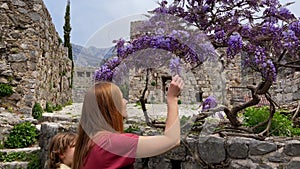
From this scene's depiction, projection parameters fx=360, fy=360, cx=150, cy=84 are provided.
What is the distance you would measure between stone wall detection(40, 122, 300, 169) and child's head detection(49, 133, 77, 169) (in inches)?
47.7

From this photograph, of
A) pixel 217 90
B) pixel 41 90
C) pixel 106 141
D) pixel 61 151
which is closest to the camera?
pixel 106 141

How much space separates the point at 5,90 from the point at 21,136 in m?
1.25

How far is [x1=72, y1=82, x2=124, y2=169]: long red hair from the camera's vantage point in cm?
130

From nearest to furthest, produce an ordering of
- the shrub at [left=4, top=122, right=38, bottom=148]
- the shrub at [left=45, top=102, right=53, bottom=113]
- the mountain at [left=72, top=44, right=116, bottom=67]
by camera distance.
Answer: the mountain at [left=72, top=44, right=116, bottom=67] < the shrub at [left=4, top=122, right=38, bottom=148] < the shrub at [left=45, top=102, right=53, bottom=113]

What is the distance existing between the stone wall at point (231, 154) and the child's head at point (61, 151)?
1.21 m

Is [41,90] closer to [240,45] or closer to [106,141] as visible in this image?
[240,45]

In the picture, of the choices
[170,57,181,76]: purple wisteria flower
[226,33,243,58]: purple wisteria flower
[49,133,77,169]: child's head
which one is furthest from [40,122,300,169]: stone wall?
[49,133,77,169]: child's head

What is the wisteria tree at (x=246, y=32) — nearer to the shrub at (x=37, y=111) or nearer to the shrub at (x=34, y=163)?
the shrub at (x=34, y=163)

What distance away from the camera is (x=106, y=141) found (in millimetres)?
1269

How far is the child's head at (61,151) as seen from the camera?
2.34 meters

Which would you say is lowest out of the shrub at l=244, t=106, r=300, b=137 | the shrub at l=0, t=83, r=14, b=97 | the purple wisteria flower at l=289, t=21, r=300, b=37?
the shrub at l=244, t=106, r=300, b=137

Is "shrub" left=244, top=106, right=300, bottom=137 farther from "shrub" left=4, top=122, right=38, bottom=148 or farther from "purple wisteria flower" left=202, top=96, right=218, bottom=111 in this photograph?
"shrub" left=4, top=122, right=38, bottom=148

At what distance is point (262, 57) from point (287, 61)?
2.37ft

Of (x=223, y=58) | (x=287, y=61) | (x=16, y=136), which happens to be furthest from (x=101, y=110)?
(x=16, y=136)
